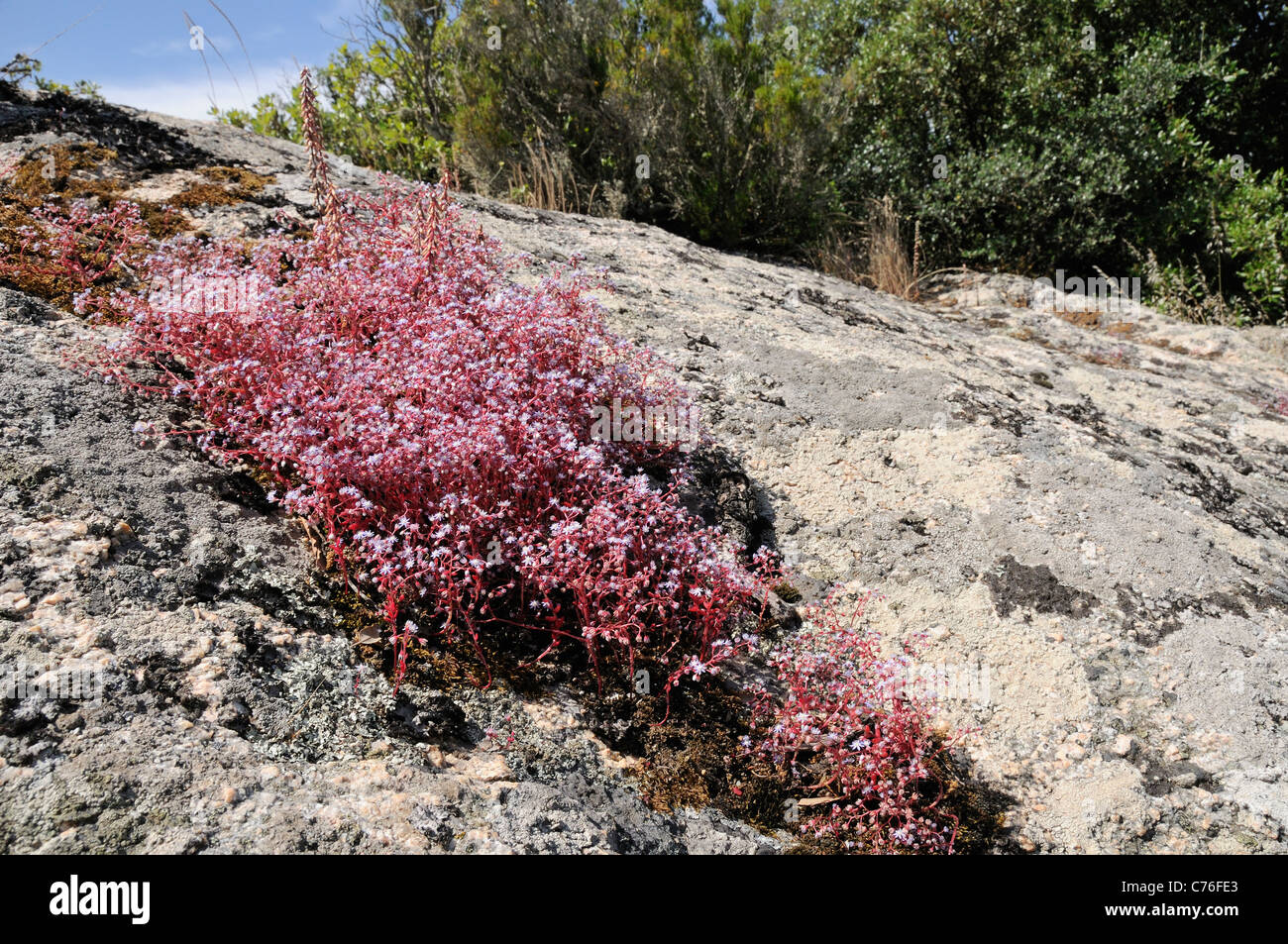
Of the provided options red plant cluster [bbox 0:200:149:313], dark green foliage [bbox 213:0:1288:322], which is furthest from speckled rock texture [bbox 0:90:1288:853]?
dark green foliage [bbox 213:0:1288:322]

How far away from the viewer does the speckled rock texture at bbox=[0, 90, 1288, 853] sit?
5.77 feet

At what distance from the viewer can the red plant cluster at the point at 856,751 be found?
2.18 m

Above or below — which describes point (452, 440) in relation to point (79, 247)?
below

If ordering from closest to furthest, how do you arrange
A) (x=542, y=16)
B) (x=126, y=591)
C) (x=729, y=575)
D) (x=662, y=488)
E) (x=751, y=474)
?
(x=126, y=591) → (x=729, y=575) → (x=662, y=488) → (x=751, y=474) → (x=542, y=16)

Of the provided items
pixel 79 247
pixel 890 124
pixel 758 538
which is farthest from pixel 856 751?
pixel 890 124

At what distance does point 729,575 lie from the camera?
101 inches

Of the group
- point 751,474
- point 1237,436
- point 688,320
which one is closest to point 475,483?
point 751,474

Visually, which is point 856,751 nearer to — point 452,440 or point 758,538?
point 758,538

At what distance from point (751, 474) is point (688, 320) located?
1408 mm

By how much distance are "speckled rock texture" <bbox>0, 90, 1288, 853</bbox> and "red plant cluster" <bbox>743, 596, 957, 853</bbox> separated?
263 millimetres

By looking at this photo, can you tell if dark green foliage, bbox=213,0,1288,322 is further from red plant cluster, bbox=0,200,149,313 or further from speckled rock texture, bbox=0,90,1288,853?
red plant cluster, bbox=0,200,149,313

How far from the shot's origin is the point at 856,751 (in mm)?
2354

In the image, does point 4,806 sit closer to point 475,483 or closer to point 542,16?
point 475,483

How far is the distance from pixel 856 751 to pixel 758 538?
1.03 m
